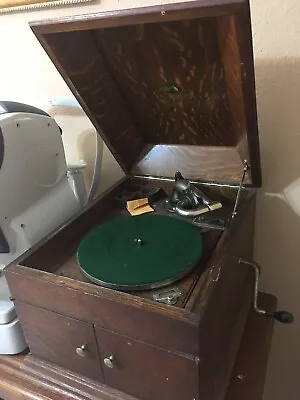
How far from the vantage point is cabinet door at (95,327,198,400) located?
74cm

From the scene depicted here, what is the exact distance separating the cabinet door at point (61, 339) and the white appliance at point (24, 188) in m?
0.06

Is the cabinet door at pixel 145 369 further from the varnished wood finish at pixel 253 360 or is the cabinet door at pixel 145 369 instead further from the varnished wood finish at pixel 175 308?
the varnished wood finish at pixel 253 360

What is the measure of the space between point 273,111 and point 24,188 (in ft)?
2.26

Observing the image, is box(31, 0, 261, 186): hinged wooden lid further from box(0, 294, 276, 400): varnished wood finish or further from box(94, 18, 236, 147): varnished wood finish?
box(0, 294, 276, 400): varnished wood finish

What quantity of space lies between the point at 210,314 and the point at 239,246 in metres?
0.27

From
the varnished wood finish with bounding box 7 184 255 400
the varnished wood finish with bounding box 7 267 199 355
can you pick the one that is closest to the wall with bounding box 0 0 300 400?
the varnished wood finish with bounding box 7 184 255 400

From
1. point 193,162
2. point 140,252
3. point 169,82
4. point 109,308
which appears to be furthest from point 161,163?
point 109,308

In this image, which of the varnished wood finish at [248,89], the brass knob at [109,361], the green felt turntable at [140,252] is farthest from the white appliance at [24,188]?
the varnished wood finish at [248,89]

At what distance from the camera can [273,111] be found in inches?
42.1

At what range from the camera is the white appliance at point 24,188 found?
0.95 metres

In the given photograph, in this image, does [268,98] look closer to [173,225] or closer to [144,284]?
[173,225]

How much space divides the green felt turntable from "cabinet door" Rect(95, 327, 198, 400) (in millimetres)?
113

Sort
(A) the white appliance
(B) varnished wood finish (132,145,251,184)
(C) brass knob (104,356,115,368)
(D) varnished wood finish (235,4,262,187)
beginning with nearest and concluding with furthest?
(D) varnished wood finish (235,4,262,187), (C) brass knob (104,356,115,368), (A) the white appliance, (B) varnished wood finish (132,145,251,184)

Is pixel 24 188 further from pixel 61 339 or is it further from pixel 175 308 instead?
pixel 175 308
